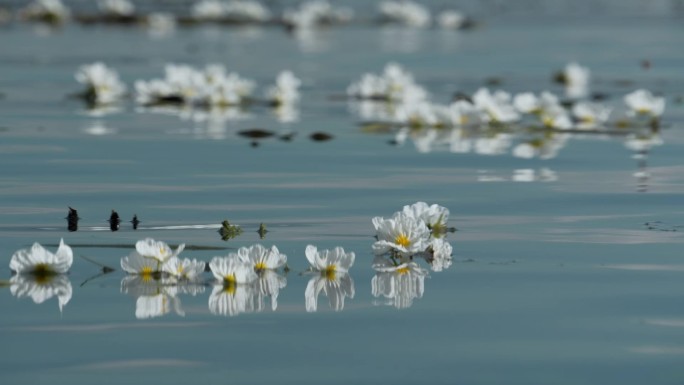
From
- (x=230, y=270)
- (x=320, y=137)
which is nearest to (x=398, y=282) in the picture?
(x=230, y=270)

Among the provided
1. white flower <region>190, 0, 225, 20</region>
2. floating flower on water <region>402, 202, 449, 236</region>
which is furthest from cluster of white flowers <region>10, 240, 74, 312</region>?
white flower <region>190, 0, 225, 20</region>

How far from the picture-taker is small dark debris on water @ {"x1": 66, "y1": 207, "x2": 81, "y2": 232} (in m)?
6.20

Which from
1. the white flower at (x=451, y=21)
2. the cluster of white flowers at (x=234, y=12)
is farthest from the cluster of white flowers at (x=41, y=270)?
the cluster of white flowers at (x=234, y=12)

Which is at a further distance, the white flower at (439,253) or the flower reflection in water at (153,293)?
the white flower at (439,253)

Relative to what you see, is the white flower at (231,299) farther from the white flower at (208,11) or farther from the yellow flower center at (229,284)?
the white flower at (208,11)

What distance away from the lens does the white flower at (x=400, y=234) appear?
5.45m

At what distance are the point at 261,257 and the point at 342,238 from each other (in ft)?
3.13

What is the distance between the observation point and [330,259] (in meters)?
5.11

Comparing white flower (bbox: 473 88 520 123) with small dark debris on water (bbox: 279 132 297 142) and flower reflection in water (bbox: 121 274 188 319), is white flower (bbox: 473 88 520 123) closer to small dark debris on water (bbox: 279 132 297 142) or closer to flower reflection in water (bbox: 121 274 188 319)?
small dark debris on water (bbox: 279 132 297 142)

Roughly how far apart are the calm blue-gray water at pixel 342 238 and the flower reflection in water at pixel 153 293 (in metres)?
0.01

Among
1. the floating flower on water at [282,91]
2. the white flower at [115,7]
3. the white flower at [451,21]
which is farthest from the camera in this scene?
the white flower at [115,7]

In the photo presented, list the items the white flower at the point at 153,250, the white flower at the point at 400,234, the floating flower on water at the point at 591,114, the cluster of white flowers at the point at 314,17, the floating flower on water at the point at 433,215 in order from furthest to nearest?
1. the cluster of white flowers at the point at 314,17
2. the floating flower on water at the point at 591,114
3. the floating flower on water at the point at 433,215
4. the white flower at the point at 400,234
5. the white flower at the point at 153,250

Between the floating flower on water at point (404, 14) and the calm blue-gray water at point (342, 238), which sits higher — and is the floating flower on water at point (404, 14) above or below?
above

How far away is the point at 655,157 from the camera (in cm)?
920
